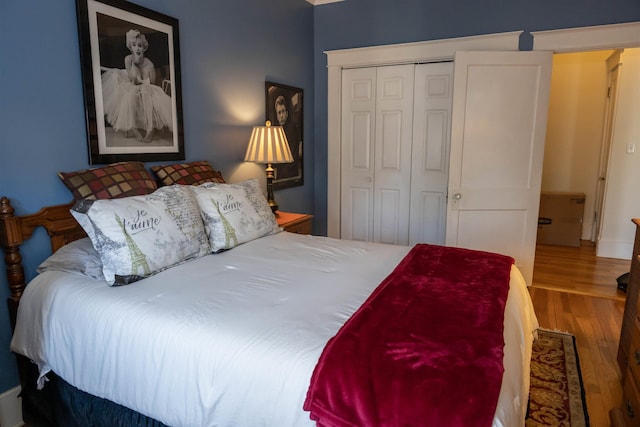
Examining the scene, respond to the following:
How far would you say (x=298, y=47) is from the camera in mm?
3846

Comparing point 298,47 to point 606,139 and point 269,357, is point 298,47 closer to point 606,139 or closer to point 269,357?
point 269,357

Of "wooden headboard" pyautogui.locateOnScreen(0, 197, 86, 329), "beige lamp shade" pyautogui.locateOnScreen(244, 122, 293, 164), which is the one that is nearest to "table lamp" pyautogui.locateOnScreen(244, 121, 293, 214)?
"beige lamp shade" pyautogui.locateOnScreen(244, 122, 293, 164)

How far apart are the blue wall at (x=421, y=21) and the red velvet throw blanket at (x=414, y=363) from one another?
2.77 meters

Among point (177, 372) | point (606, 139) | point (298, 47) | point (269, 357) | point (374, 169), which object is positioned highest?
point (298, 47)

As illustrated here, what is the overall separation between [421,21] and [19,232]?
3433 millimetres

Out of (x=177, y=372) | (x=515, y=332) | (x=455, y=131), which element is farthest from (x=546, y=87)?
(x=177, y=372)

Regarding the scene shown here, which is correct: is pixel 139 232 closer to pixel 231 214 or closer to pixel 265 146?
pixel 231 214

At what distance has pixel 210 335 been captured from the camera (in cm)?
128

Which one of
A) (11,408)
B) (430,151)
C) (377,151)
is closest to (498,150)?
(430,151)

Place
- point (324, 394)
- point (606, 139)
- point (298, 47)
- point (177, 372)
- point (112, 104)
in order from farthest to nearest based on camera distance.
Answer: point (606, 139) < point (298, 47) < point (112, 104) < point (177, 372) < point (324, 394)

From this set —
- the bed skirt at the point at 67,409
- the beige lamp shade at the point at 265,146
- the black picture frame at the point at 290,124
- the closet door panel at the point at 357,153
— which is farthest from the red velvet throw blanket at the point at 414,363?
the closet door panel at the point at 357,153

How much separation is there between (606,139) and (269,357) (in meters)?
5.25

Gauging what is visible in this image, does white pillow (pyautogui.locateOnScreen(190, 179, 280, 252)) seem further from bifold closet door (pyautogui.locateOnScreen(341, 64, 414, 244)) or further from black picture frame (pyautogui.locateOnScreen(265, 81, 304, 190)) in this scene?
bifold closet door (pyautogui.locateOnScreen(341, 64, 414, 244))

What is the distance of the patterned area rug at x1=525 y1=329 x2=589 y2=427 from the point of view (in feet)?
6.17
